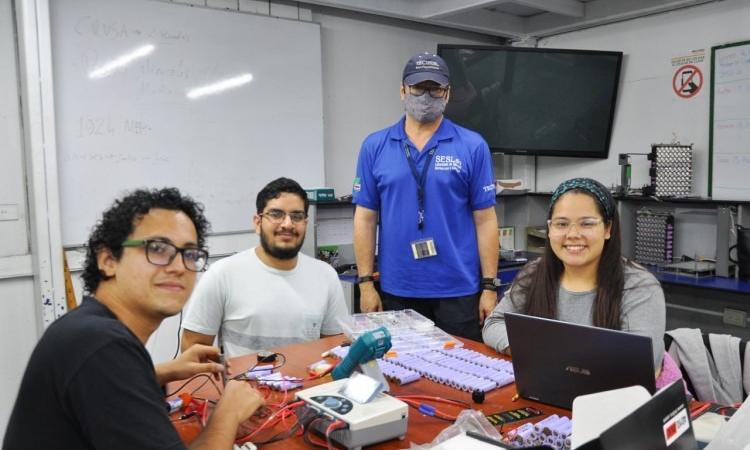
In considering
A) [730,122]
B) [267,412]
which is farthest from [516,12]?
[267,412]

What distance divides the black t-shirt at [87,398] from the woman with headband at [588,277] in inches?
47.2

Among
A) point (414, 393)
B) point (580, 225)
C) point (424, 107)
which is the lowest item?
point (414, 393)

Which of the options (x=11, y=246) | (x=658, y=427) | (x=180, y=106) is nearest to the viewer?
(x=658, y=427)

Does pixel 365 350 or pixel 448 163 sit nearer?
pixel 365 350

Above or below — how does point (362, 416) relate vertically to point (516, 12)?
below

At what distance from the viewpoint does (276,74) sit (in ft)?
12.7

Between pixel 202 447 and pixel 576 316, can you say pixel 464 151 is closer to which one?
pixel 576 316

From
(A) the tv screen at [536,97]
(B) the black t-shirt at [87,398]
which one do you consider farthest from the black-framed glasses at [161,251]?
(A) the tv screen at [536,97]

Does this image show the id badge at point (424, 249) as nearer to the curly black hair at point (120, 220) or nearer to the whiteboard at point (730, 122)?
the curly black hair at point (120, 220)

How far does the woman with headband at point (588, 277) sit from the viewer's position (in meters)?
1.76

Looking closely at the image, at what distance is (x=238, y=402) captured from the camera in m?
1.30

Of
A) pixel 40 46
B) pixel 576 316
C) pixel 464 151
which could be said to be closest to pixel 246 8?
pixel 40 46

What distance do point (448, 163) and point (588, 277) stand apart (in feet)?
2.92

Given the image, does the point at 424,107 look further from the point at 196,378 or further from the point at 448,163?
the point at 196,378
